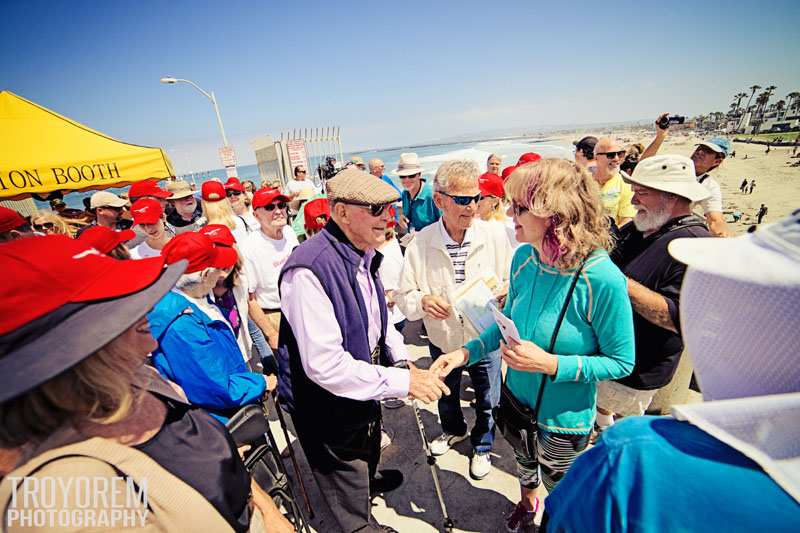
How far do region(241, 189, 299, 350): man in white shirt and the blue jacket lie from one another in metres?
1.59

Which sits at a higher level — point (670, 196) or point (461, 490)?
point (670, 196)

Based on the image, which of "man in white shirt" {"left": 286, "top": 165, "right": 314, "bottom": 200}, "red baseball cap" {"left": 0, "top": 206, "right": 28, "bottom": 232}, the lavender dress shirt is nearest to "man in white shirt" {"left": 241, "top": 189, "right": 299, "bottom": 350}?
the lavender dress shirt

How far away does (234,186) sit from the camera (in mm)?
7266

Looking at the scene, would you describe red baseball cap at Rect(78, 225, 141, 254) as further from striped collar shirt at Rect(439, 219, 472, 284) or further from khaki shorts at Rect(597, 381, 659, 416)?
khaki shorts at Rect(597, 381, 659, 416)

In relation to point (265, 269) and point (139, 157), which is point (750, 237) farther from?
point (139, 157)

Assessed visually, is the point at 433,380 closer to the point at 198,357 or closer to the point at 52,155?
the point at 198,357

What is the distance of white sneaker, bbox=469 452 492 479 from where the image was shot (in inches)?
109

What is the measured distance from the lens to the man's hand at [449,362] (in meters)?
2.00

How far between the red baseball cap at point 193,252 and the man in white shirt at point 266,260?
1.24 metres

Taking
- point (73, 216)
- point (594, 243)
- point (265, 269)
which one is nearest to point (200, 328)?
point (265, 269)

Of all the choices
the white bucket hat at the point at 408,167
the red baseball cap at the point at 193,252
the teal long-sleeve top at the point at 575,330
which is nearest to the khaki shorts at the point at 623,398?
the teal long-sleeve top at the point at 575,330

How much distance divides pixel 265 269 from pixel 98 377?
9.31 feet

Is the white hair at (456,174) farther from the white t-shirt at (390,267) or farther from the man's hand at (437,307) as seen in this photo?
the white t-shirt at (390,267)

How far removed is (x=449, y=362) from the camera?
2.04 meters
